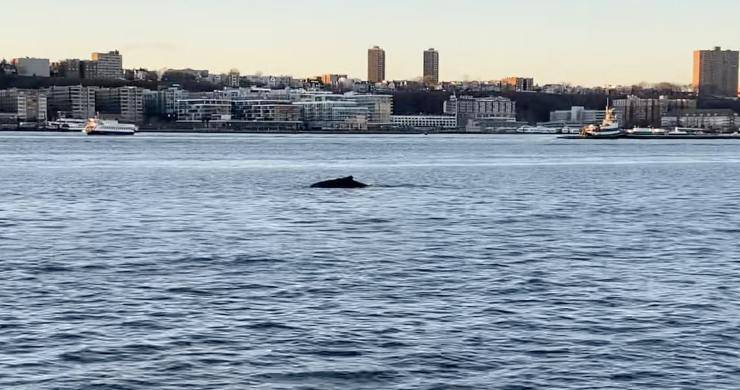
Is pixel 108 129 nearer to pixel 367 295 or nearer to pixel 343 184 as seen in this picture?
pixel 343 184

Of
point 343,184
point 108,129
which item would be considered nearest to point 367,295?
point 343,184

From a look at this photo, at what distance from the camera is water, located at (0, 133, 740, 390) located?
52.3 ft

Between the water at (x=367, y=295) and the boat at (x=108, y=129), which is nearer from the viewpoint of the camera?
the water at (x=367, y=295)

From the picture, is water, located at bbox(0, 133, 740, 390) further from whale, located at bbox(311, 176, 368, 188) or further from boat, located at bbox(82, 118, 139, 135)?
boat, located at bbox(82, 118, 139, 135)

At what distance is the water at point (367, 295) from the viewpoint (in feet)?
52.3

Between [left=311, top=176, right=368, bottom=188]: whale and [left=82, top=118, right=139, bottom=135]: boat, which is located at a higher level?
[left=311, top=176, right=368, bottom=188]: whale

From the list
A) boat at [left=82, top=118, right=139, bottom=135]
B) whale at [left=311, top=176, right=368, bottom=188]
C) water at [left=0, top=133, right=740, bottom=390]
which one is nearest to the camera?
water at [left=0, top=133, right=740, bottom=390]

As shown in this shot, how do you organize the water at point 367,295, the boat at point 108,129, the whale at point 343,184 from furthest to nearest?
the boat at point 108,129 < the whale at point 343,184 < the water at point 367,295

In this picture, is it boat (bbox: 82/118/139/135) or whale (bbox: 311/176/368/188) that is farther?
boat (bbox: 82/118/139/135)

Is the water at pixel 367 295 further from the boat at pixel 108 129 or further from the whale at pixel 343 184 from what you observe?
the boat at pixel 108 129

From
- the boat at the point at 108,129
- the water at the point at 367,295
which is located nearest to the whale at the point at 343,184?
the water at the point at 367,295

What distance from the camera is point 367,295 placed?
70.4ft

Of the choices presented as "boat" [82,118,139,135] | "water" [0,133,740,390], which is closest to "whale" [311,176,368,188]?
"water" [0,133,740,390]

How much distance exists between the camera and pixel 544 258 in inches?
1069
